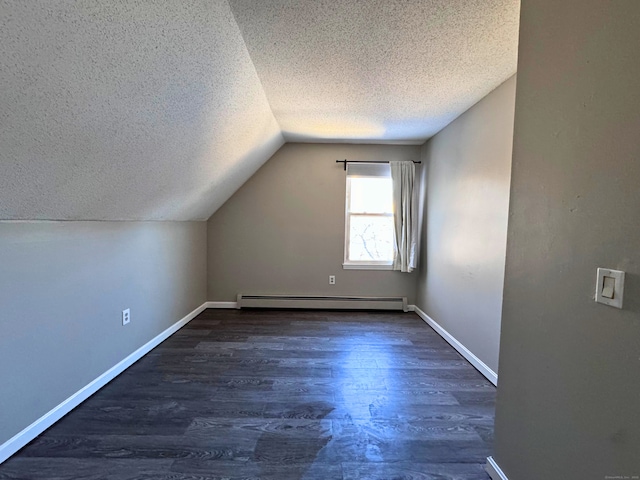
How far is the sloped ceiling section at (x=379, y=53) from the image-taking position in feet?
4.92

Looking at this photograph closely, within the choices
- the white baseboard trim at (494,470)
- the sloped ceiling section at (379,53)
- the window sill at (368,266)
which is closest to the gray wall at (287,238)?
the window sill at (368,266)

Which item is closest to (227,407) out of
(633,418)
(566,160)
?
(633,418)

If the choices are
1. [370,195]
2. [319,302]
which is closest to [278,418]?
[319,302]

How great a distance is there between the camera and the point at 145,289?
2.73 meters

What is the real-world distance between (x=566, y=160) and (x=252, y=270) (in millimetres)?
3620

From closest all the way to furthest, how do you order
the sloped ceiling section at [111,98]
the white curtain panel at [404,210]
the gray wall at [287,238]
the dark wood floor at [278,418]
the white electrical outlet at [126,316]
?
the sloped ceiling section at [111,98], the dark wood floor at [278,418], the white electrical outlet at [126,316], the white curtain panel at [404,210], the gray wall at [287,238]

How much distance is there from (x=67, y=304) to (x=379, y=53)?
240cm

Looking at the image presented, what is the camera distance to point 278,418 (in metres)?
1.84

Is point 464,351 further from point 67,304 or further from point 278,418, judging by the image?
point 67,304

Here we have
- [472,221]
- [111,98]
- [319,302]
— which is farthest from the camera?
[319,302]

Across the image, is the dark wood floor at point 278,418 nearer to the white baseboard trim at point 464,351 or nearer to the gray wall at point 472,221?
the white baseboard trim at point 464,351

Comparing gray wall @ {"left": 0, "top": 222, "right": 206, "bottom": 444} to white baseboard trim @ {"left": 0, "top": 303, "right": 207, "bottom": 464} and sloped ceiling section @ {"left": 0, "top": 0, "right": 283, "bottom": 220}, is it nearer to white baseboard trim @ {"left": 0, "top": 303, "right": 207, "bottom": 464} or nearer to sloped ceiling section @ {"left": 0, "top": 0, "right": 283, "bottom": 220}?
white baseboard trim @ {"left": 0, "top": 303, "right": 207, "bottom": 464}

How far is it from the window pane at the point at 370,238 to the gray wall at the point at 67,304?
92.9 inches

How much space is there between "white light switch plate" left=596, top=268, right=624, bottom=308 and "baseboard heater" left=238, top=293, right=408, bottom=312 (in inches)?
128
